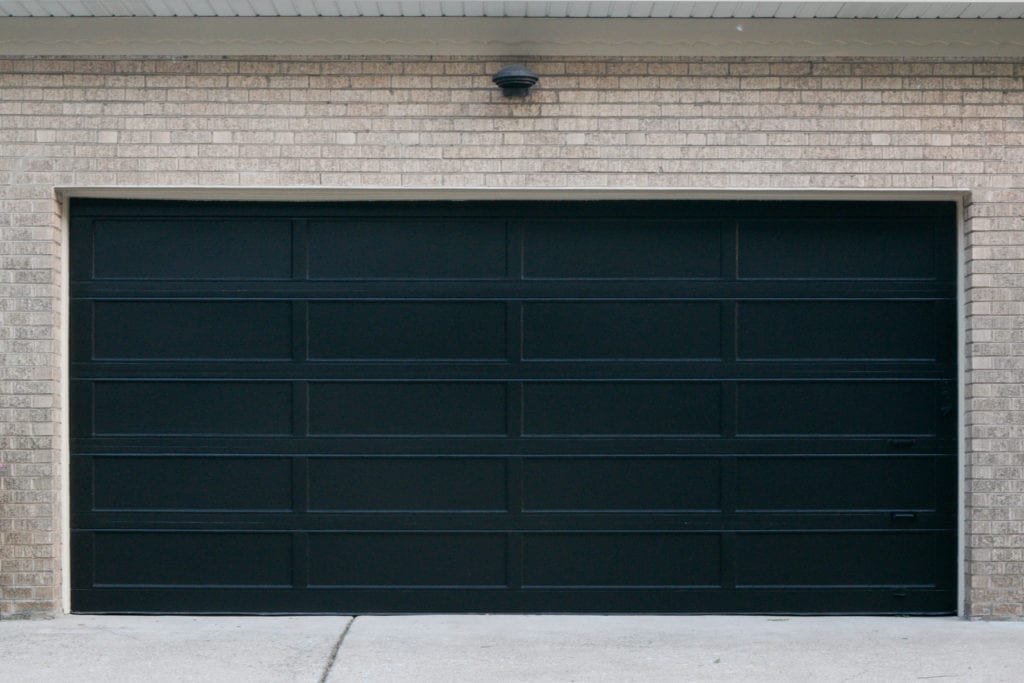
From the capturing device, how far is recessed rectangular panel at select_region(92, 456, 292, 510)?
7.23m

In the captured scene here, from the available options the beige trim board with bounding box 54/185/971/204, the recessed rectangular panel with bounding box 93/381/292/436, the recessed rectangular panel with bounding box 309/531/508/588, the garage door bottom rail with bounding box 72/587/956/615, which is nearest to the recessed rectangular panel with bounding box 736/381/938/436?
the garage door bottom rail with bounding box 72/587/956/615

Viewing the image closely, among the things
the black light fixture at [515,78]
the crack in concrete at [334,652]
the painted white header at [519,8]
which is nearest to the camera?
the crack in concrete at [334,652]

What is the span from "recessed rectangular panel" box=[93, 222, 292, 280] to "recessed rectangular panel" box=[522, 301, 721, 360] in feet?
5.03

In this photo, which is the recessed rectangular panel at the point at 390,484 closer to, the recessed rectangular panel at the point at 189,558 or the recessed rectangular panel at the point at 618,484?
the recessed rectangular panel at the point at 618,484

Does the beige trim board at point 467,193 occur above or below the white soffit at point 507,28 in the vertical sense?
below

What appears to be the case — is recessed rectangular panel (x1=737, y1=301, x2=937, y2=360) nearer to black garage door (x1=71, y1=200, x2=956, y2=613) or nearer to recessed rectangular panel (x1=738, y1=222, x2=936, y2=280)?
black garage door (x1=71, y1=200, x2=956, y2=613)

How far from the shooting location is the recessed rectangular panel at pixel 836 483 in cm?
725

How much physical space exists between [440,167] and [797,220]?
2109mm

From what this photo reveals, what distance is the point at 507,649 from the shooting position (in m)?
6.49

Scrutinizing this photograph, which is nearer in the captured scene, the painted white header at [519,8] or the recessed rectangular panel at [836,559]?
the painted white header at [519,8]

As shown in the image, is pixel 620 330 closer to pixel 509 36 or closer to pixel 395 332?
pixel 395 332

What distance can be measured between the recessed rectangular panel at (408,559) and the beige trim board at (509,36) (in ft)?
9.14

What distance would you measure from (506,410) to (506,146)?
152 centimetres

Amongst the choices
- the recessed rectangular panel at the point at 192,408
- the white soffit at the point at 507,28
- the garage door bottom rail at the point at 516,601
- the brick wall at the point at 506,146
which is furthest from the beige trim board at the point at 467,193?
the garage door bottom rail at the point at 516,601
